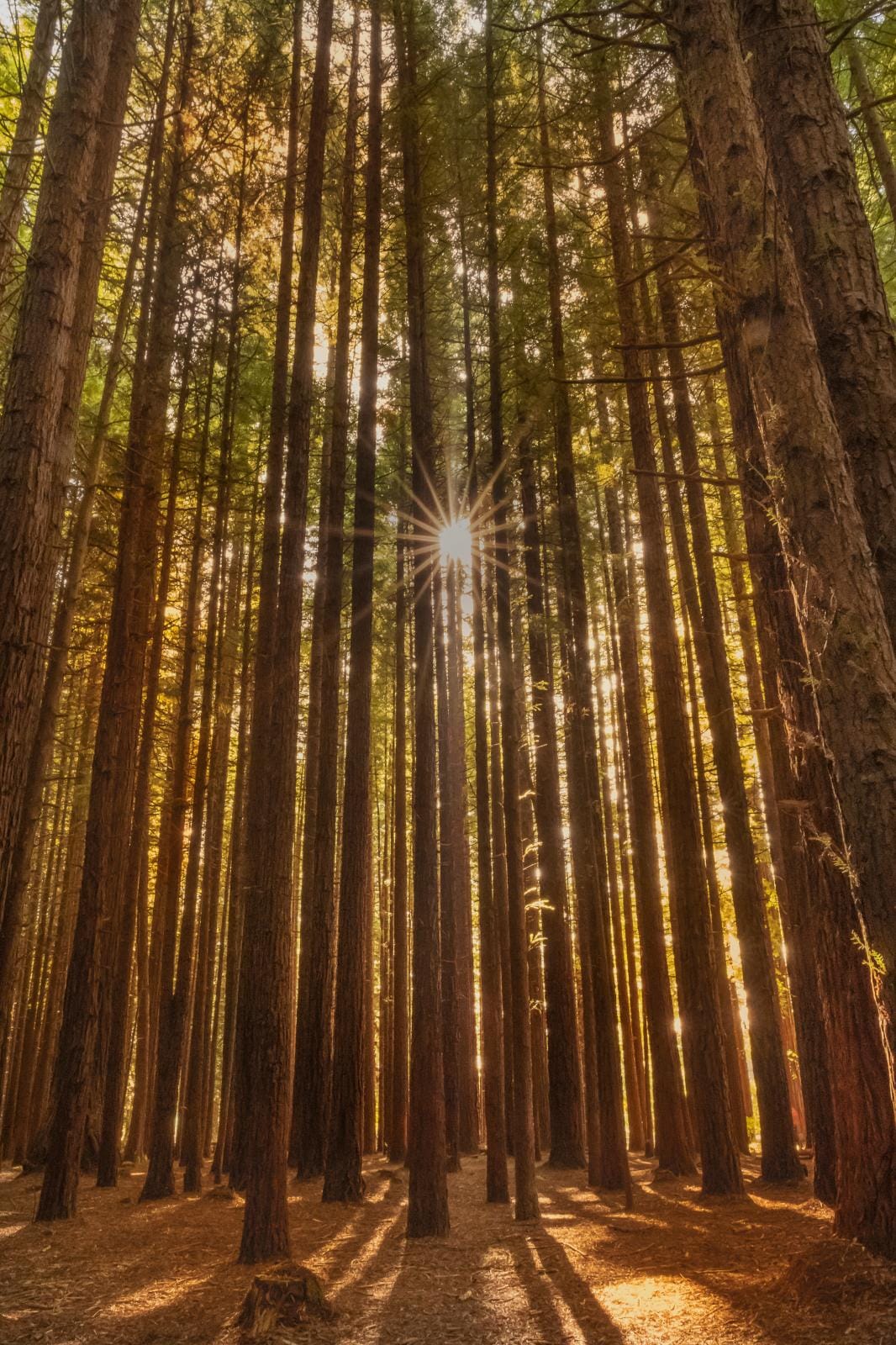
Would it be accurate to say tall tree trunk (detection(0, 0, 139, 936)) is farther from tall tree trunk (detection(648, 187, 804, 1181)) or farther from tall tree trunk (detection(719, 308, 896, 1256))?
tall tree trunk (detection(648, 187, 804, 1181))

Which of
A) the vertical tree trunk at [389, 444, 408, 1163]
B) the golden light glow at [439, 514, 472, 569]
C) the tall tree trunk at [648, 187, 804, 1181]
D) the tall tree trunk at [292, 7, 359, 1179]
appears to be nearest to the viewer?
the tall tree trunk at [648, 187, 804, 1181]

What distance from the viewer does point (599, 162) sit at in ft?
18.0

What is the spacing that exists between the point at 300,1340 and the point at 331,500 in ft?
28.7

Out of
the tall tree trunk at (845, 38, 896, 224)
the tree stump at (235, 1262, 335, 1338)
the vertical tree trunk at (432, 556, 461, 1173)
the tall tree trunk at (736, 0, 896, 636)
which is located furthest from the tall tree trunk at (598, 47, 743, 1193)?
the tree stump at (235, 1262, 335, 1338)

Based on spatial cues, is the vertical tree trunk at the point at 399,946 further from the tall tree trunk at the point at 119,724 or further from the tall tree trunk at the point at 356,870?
the tall tree trunk at the point at 119,724

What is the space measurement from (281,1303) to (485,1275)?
6.63 feet

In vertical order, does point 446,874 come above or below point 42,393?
below

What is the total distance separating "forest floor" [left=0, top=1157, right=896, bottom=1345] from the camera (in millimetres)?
4344

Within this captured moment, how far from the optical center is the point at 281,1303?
504cm

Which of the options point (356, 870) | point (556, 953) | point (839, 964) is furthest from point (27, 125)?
point (556, 953)

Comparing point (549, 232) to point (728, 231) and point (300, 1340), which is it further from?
point (300, 1340)

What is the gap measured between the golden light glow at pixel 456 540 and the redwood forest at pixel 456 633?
186 millimetres

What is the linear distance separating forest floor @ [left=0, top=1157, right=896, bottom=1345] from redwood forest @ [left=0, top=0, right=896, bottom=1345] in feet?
0.18

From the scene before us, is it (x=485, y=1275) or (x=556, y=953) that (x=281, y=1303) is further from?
(x=556, y=953)
